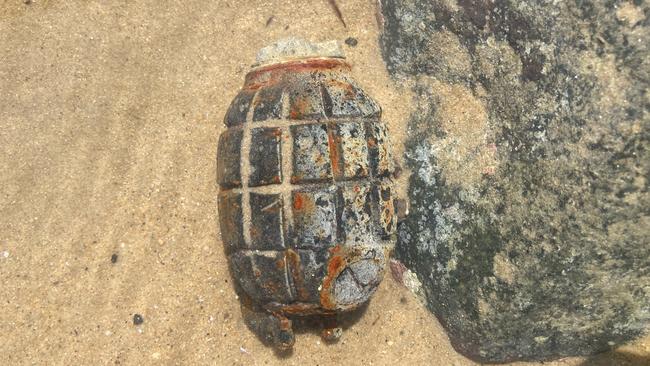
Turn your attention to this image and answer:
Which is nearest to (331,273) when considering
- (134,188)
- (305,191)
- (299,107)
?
(305,191)

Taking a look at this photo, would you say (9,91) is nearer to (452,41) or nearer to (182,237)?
(182,237)

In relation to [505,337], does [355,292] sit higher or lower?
higher

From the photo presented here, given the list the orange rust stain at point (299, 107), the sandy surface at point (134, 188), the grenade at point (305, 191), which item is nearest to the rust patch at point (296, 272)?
the grenade at point (305, 191)

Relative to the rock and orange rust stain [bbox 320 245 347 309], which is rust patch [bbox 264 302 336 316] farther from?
the rock

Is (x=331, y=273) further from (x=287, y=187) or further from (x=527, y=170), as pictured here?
(x=527, y=170)

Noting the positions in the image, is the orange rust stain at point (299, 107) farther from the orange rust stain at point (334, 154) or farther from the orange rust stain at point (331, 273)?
the orange rust stain at point (331, 273)

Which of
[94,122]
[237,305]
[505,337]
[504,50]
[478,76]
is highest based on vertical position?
[504,50]

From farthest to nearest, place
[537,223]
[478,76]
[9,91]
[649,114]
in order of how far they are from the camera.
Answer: [9,91]
[478,76]
[537,223]
[649,114]

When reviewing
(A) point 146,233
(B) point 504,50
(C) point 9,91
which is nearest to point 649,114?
(B) point 504,50
